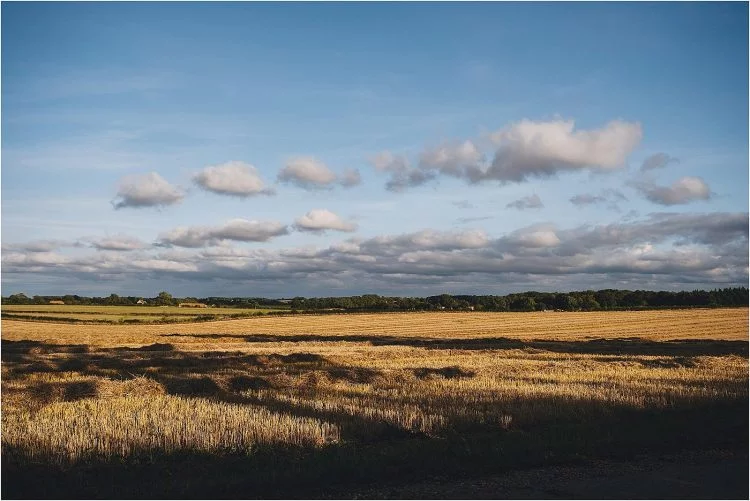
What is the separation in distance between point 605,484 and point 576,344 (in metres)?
38.4

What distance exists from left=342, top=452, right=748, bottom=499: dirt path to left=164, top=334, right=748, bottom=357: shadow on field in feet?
91.0

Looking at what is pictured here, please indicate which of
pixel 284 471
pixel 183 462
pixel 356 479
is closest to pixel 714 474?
pixel 356 479

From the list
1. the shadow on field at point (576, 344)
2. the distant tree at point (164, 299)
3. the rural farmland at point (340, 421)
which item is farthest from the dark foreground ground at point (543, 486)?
the distant tree at point (164, 299)

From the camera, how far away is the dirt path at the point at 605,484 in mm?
8664

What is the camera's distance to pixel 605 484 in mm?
9172

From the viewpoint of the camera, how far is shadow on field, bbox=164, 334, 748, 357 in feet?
125

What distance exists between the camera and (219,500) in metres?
8.45

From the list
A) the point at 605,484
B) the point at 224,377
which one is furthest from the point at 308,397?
the point at 605,484

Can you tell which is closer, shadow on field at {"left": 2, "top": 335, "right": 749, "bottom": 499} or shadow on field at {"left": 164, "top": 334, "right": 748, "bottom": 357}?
shadow on field at {"left": 2, "top": 335, "right": 749, "bottom": 499}

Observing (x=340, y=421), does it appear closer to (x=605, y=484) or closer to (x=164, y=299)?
(x=605, y=484)

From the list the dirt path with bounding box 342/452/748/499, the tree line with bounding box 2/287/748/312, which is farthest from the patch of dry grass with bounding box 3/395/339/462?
the tree line with bounding box 2/287/748/312

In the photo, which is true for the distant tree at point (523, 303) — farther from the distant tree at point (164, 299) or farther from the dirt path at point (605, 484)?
the dirt path at point (605, 484)

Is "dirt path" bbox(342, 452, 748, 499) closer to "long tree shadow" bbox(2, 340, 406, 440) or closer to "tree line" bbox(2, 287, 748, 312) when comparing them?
"long tree shadow" bbox(2, 340, 406, 440)

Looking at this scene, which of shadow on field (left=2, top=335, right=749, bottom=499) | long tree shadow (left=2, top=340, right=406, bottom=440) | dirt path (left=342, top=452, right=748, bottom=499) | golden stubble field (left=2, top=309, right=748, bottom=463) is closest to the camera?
dirt path (left=342, top=452, right=748, bottom=499)
